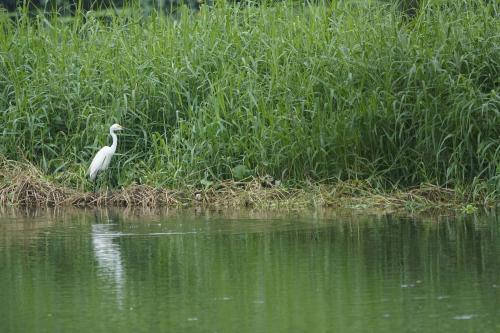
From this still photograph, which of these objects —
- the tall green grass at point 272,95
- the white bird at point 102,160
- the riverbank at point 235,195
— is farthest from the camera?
the white bird at point 102,160

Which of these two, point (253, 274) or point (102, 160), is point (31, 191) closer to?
point (102, 160)

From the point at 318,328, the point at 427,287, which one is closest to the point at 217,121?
the point at 427,287

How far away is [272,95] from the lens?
13.0m

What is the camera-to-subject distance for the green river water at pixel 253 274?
645 cm

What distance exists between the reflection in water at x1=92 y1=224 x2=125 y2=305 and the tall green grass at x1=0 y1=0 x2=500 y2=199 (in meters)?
2.40

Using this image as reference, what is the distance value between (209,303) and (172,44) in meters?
7.70

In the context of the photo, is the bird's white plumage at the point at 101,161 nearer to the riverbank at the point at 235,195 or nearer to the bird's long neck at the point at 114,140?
the bird's long neck at the point at 114,140

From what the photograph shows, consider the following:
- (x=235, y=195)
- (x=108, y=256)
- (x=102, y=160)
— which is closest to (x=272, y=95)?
(x=235, y=195)

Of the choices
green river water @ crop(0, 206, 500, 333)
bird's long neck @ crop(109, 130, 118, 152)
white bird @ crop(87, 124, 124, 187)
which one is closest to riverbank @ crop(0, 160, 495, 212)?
white bird @ crop(87, 124, 124, 187)

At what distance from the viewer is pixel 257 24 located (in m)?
14.2

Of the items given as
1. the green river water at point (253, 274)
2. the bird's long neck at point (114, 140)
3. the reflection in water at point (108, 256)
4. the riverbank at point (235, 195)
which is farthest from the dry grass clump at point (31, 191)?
the reflection in water at point (108, 256)

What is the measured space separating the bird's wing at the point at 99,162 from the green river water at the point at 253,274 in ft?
4.47

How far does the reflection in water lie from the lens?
7773 millimetres

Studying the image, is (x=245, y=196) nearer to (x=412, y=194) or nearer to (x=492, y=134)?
(x=412, y=194)
